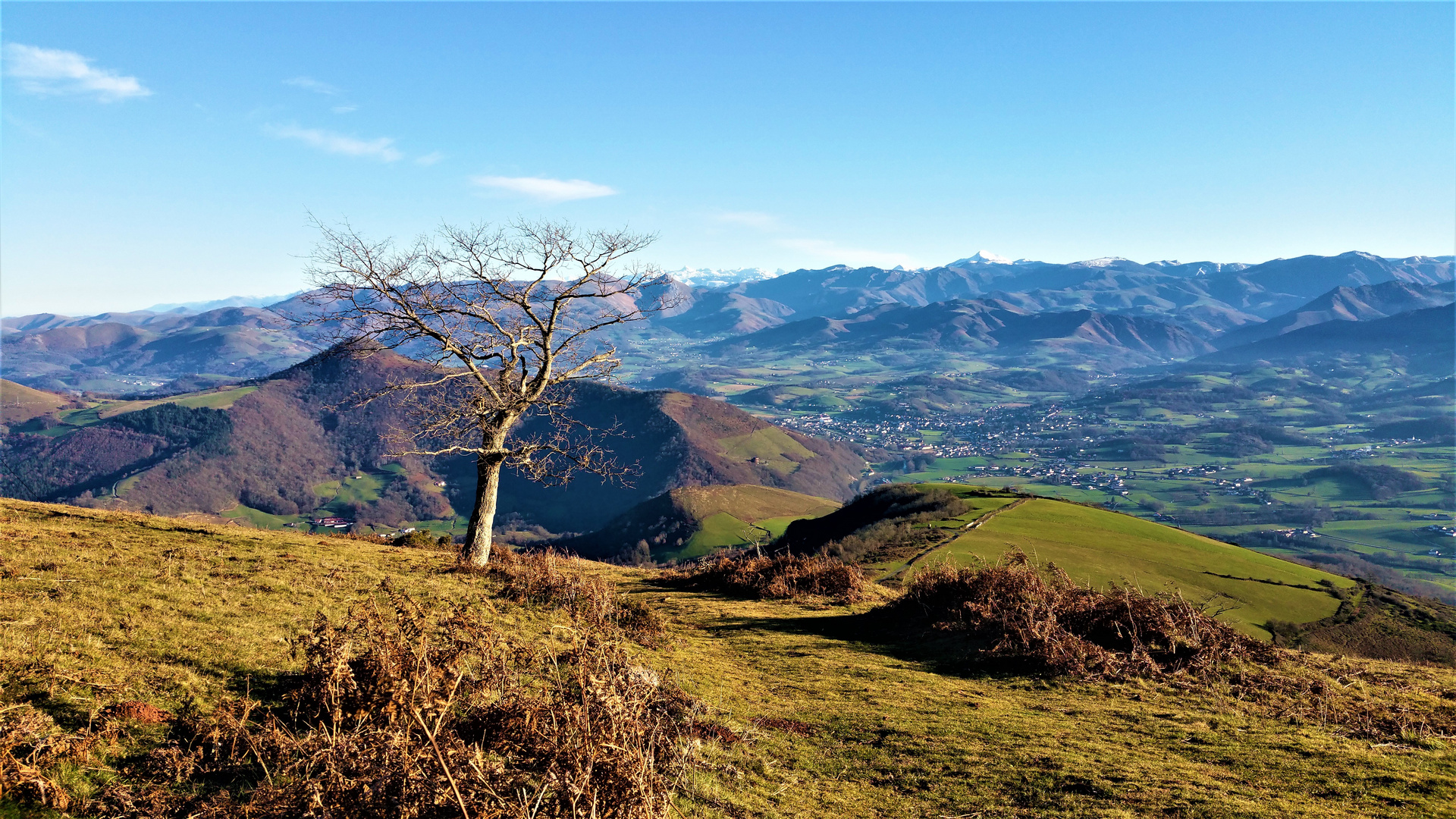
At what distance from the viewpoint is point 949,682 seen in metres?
15.5

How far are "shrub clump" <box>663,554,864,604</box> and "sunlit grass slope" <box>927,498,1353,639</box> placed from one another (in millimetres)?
10877

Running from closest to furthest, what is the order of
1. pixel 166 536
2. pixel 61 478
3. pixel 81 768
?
pixel 81 768 < pixel 166 536 < pixel 61 478

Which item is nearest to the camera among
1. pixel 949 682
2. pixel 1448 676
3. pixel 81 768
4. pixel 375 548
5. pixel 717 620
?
pixel 81 768

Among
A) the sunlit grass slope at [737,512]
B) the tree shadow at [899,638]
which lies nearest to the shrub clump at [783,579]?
the tree shadow at [899,638]

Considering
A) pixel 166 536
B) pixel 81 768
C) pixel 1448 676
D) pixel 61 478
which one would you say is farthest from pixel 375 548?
pixel 61 478

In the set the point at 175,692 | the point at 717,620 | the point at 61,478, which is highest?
the point at 175,692

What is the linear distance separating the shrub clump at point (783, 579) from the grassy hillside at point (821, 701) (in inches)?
225

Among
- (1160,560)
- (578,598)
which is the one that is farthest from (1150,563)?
(578,598)

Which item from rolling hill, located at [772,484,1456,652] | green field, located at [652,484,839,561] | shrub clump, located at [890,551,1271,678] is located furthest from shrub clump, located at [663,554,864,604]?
green field, located at [652,484,839,561]

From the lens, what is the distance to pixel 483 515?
2170 centimetres

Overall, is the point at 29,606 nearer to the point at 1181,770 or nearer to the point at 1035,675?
the point at 1181,770

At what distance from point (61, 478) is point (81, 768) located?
26437 cm

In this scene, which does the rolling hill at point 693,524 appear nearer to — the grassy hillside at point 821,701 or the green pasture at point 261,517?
the green pasture at point 261,517

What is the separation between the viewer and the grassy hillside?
887 centimetres
